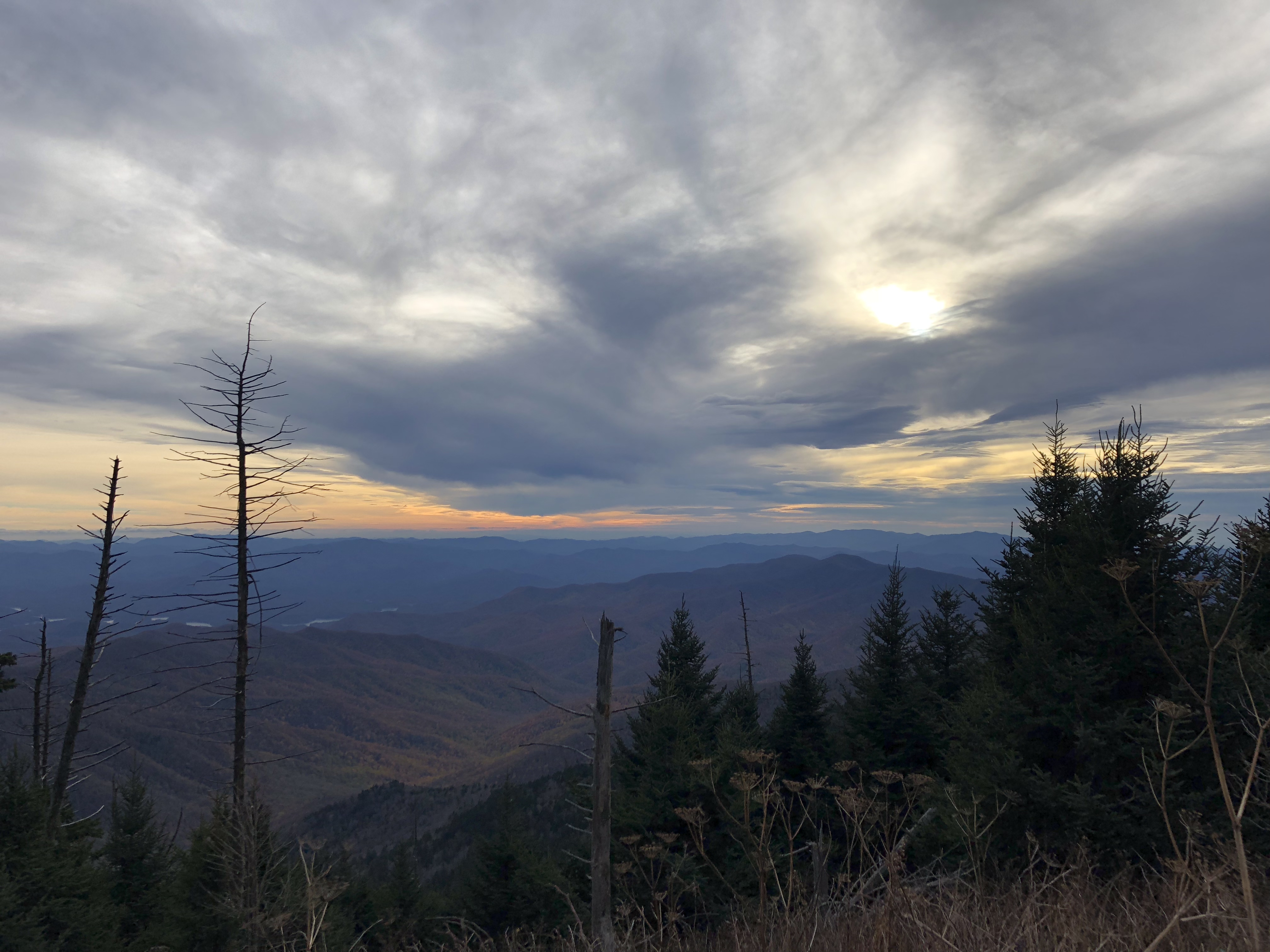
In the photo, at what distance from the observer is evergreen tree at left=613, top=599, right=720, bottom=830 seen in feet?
61.9

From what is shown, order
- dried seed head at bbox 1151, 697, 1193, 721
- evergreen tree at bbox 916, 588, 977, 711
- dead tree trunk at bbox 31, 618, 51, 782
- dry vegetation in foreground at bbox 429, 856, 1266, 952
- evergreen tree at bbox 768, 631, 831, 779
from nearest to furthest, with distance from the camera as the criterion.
Answer: dry vegetation in foreground at bbox 429, 856, 1266, 952, dried seed head at bbox 1151, 697, 1193, 721, dead tree trunk at bbox 31, 618, 51, 782, evergreen tree at bbox 916, 588, 977, 711, evergreen tree at bbox 768, 631, 831, 779

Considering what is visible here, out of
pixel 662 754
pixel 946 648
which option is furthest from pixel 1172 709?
pixel 946 648

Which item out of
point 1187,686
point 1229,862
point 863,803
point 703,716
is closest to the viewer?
point 1187,686

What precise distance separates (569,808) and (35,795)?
6352cm

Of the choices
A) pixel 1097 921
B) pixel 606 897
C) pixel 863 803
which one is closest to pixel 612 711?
pixel 606 897

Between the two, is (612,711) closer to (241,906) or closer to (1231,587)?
(241,906)

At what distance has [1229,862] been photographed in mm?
4152

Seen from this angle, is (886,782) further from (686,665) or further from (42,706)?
(42,706)

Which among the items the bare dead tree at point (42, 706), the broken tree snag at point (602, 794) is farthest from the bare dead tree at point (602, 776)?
the bare dead tree at point (42, 706)

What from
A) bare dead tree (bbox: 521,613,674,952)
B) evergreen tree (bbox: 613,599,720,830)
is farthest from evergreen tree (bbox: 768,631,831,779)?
bare dead tree (bbox: 521,613,674,952)

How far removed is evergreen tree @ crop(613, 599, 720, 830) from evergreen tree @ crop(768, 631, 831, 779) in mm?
2929

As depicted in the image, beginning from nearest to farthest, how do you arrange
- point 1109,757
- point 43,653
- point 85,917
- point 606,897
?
point 1109,757
point 606,897
point 85,917
point 43,653

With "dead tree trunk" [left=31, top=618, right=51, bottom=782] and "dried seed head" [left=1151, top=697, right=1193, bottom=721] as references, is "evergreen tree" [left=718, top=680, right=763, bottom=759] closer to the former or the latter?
"dried seed head" [left=1151, top=697, right=1193, bottom=721]

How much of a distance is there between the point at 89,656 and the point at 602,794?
54.7ft
